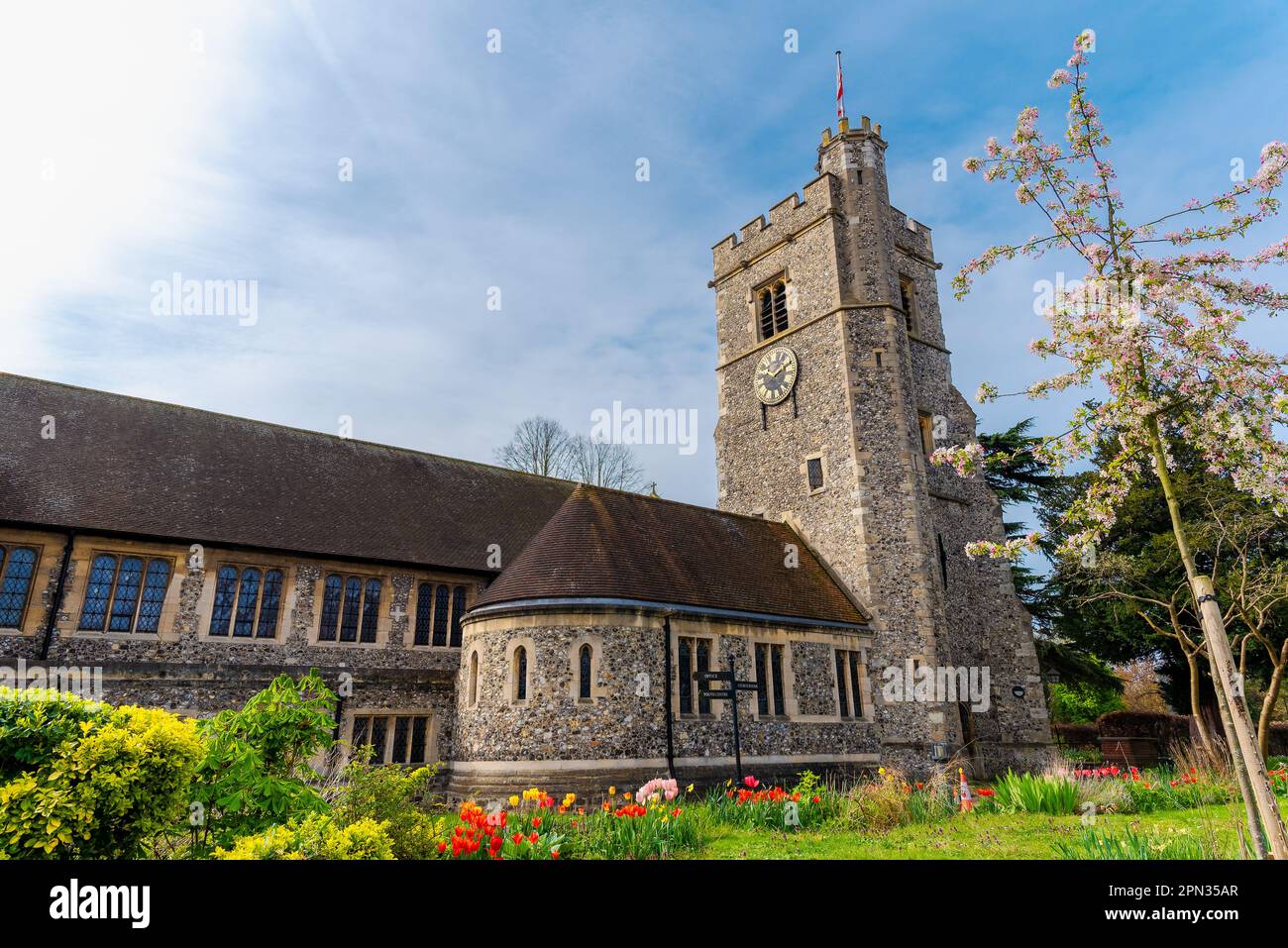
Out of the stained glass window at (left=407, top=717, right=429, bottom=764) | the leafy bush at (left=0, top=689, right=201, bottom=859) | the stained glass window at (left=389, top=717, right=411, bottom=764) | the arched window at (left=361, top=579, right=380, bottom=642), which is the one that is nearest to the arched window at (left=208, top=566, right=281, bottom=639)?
the arched window at (left=361, top=579, right=380, bottom=642)

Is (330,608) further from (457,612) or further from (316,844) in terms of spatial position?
(316,844)

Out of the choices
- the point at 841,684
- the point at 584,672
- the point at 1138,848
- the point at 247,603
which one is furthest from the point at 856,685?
the point at 247,603

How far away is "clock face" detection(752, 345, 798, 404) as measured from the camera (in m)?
23.5

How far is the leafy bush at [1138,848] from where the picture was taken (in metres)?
6.25

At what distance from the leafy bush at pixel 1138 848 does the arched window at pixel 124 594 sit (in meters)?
16.5

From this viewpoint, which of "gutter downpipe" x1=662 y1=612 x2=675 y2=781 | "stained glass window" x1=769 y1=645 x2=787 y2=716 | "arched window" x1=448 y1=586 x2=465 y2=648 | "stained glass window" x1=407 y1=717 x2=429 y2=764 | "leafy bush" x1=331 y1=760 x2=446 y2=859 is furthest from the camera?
"arched window" x1=448 y1=586 x2=465 y2=648

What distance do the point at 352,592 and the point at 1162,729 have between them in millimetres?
30021

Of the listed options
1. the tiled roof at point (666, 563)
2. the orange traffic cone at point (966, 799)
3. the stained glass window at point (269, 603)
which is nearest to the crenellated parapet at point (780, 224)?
the tiled roof at point (666, 563)

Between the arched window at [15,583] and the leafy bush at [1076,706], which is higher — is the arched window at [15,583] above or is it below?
above

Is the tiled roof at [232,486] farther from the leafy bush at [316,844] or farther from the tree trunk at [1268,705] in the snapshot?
the tree trunk at [1268,705]

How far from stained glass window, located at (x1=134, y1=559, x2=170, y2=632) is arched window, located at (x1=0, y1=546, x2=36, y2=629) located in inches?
74.3

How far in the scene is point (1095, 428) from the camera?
7047 millimetres

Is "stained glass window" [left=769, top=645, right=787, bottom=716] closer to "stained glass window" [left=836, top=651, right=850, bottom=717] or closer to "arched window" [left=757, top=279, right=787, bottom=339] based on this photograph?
"stained glass window" [left=836, top=651, right=850, bottom=717]
